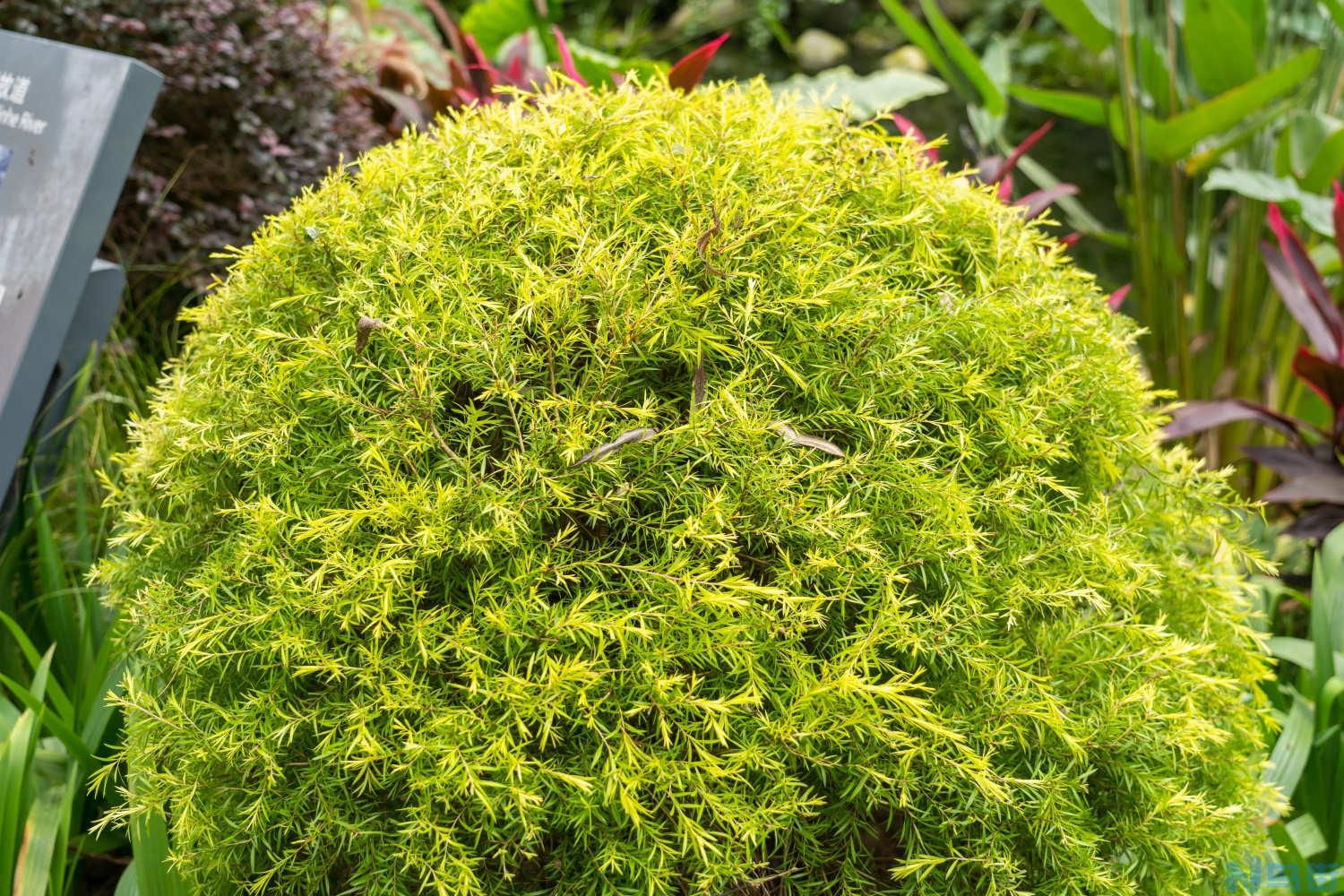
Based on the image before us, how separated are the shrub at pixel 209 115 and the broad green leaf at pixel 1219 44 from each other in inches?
99.9

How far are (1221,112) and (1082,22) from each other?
759 mm

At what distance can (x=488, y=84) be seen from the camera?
3.39 meters

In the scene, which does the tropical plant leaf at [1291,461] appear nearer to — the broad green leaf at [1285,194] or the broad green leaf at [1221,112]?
the broad green leaf at [1285,194]

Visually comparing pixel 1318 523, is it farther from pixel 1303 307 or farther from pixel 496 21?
pixel 496 21

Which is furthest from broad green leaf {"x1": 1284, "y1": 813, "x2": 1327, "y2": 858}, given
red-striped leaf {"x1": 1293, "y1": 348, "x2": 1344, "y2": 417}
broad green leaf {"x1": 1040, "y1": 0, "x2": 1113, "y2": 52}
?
broad green leaf {"x1": 1040, "y1": 0, "x2": 1113, "y2": 52}

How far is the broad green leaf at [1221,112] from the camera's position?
2861 mm

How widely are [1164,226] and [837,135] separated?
282 cm

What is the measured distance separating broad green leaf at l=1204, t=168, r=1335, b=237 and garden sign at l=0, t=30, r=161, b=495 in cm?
262

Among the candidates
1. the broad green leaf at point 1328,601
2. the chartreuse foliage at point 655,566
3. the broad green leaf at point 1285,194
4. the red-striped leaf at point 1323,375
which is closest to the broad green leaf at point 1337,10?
the broad green leaf at point 1285,194

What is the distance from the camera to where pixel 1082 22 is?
3508 mm

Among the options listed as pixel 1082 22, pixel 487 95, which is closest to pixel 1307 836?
pixel 1082 22

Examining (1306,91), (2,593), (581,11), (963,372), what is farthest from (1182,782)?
(581,11)

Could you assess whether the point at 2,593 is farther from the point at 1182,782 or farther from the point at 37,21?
the point at 1182,782

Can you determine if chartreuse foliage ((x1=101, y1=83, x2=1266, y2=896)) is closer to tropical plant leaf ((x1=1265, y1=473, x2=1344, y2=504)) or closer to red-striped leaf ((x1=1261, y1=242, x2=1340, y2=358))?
tropical plant leaf ((x1=1265, y1=473, x2=1344, y2=504))
